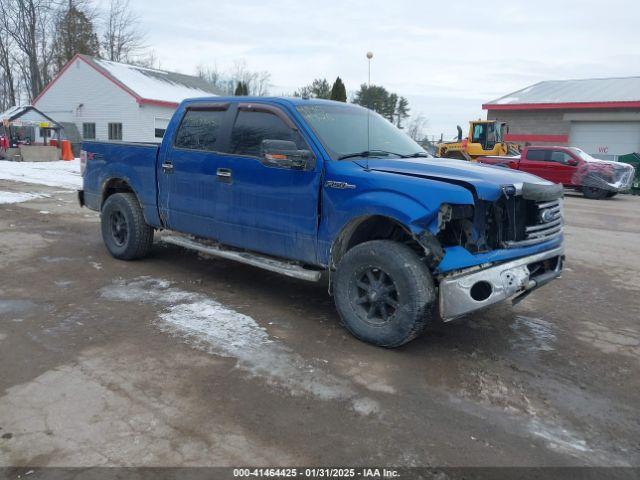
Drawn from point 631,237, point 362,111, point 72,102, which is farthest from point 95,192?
point 72,102

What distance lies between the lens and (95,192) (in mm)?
6965

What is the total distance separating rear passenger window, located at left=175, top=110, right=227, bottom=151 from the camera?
18.1ft

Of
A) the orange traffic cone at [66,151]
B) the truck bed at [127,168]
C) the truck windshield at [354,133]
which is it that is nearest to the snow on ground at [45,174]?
the orange traffic cone at [66,151]

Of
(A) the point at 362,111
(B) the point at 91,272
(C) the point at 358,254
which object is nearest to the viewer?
(C) the point at 358,254

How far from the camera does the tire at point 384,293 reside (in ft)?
13.0

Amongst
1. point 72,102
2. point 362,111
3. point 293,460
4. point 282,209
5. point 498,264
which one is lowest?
point 293,460

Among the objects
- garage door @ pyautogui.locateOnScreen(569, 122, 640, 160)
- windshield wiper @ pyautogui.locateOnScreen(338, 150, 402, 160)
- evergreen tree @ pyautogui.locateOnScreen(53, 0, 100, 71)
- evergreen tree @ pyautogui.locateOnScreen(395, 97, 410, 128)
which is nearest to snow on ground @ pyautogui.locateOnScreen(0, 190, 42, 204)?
windshield wiper @ pyautogui.locateOnScreen(338, 150, 402, 160)

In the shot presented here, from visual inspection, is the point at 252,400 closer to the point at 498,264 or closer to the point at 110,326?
the point at 110,326

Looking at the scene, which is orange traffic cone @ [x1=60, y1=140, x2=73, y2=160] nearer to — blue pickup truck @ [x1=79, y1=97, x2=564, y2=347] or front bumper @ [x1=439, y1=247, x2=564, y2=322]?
blue pickup truck @ [x1=79, y1=97, x2=564, y2=347]

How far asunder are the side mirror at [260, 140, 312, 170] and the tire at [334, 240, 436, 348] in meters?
0.89

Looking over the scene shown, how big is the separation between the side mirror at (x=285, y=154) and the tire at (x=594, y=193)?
54.1 ft

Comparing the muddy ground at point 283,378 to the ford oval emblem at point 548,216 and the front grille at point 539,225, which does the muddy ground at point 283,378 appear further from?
the ford oval emblem at point 548,216

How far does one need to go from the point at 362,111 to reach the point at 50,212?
7422mm

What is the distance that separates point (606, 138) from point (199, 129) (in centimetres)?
3080
